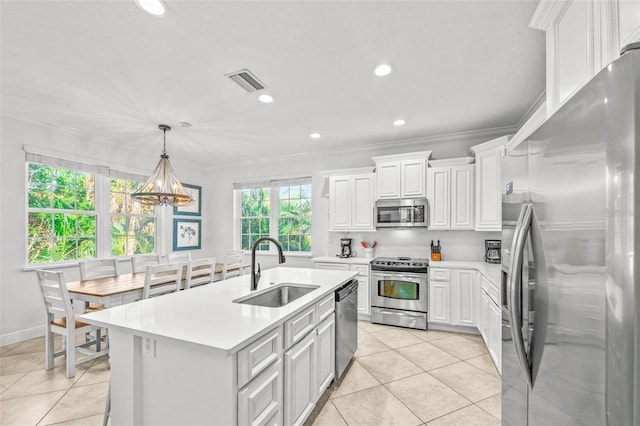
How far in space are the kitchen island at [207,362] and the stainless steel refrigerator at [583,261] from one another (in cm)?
111

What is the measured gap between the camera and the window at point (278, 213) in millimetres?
5484

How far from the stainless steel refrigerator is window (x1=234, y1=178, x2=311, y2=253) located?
14.6 feet

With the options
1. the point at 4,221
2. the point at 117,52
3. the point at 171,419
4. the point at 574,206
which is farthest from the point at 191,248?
the point at 574,206

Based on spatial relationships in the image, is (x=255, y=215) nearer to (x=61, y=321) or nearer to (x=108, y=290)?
(x=108, y=290)

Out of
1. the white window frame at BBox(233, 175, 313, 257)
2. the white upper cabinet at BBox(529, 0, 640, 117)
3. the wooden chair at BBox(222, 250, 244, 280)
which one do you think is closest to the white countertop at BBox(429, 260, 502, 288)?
the white upper cabinet at BBox(529, 0, 640, 117)

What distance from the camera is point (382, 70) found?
2.49m

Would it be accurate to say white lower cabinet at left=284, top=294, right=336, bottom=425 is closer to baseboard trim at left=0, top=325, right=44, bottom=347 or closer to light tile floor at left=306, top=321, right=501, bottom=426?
light tile floor at left=306, top=321, right=501, bottom=426

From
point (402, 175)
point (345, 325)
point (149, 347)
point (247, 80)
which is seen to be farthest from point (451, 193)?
point (149, 347)

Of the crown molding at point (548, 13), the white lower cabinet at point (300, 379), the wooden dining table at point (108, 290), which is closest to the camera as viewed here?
the crown molding at point (548, 13)

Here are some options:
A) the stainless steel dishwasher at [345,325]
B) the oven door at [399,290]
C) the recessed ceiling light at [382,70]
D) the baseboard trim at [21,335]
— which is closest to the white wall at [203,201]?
the baseboard trim at [21,335]

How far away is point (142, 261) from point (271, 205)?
2404 millimetres

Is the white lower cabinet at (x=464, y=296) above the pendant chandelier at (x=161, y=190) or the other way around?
the other way around

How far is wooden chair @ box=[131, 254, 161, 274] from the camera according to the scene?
3.94m

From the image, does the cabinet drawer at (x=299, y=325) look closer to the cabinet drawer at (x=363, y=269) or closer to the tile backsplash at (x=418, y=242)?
the cabinet drawer at (x=363, y=269)
